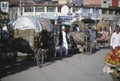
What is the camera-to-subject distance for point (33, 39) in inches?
754

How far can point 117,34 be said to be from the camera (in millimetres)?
16109

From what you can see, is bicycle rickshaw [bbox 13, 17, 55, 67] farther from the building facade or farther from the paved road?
the building facade

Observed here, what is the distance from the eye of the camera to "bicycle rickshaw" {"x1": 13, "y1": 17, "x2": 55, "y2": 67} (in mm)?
19047

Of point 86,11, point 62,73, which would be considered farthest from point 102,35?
point 86,11

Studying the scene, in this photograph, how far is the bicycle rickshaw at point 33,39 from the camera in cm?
1905

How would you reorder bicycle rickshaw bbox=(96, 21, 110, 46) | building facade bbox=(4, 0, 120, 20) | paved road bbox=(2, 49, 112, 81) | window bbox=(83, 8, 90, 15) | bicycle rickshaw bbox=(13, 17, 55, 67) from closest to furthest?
paved road bbox=(2, 49, 112, 81), bicycle rickshaw bbox=(13, 17, 55, 67), bicycle rickshaw bbox=(96, 21, 110, 46), building facade bbox=(4, 0, 120, 20), window bbox=(83, 8, 90, 15)

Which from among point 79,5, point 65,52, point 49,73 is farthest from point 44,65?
point 79,5

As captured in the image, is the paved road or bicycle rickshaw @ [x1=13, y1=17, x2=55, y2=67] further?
bicycle rickshaw @ [x1=13, y1=17, x2=55, y2=67]

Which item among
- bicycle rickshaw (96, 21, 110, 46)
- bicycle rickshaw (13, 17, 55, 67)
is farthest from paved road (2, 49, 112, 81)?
bicycle rickshaw (96, 21, 110, 46)

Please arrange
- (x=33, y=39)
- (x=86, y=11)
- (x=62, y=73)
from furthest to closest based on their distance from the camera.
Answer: (x=86, y=11) → (x=33, y=39) → (x=62, y=73)

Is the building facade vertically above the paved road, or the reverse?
the building facade

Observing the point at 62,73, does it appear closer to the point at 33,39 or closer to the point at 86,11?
the point at 33,39

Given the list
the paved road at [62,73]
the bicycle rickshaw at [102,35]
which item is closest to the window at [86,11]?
the bicycle rickshaw at [102,35]

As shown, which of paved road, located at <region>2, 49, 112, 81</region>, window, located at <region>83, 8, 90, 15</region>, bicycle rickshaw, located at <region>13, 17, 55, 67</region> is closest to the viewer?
paved road, located at <region>2, 49, 112, 81</region>
